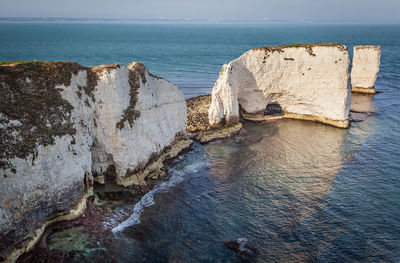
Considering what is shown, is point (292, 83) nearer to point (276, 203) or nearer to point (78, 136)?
point (276, 203)

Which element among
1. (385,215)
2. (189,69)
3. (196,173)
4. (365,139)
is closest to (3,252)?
(196,173)

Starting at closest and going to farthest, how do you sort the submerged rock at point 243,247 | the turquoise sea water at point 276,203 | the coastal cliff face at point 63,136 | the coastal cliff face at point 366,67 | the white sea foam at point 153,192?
the coastal cliff face at point 63,136 → the submerged rock at point 243,247 → the turquoise sea water at point 276,203 → the white sea foam at point 153,192 → the coastal cliff face at point 366,67

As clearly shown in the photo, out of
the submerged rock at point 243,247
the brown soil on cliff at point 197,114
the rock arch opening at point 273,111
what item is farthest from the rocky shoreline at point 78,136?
the submerged rock at point 243,247

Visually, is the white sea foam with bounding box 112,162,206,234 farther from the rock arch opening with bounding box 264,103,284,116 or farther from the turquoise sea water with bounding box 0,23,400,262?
the rock arch opening with bounding box 264,103,284,116

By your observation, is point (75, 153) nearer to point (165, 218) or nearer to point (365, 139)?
point (165, 218)

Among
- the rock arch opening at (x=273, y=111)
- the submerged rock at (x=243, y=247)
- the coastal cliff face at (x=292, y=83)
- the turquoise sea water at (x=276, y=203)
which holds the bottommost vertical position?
the submerged rock at (x=243, y=247)

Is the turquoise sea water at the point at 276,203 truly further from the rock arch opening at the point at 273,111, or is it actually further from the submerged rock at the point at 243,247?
the rock arch opening at the point at 273,111

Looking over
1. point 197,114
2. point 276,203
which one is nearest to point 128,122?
point 276,203

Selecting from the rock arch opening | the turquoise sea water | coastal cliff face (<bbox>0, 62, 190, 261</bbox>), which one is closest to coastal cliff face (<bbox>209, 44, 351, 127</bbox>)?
the rock arch opening
